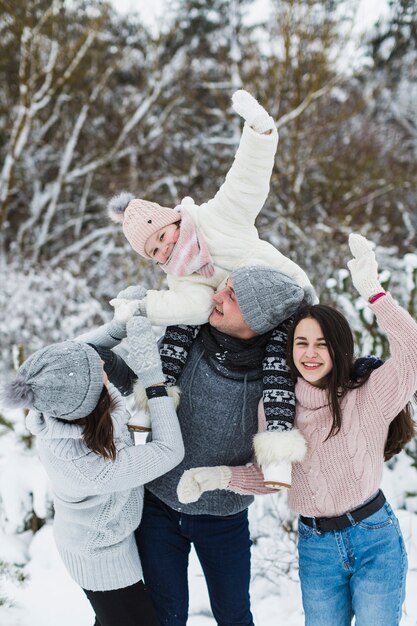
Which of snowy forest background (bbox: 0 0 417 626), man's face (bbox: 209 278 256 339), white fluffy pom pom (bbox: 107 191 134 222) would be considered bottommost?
man's face (bbox: 209 278 256 339)

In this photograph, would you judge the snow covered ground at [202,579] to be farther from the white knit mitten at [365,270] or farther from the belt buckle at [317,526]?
the white knit mitten at [365,270]

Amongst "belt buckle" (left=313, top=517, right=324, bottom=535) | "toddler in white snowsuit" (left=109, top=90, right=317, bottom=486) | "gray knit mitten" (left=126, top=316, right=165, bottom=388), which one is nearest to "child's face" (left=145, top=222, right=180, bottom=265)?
"toddler in white snowsuit" (left=109, top=90, right=317, bottom=486)

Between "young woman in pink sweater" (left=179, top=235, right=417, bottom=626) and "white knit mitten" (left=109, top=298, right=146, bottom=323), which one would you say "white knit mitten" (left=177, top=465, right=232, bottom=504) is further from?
"white knit mitten" (left=109, top=298, right=146, bottom=323)

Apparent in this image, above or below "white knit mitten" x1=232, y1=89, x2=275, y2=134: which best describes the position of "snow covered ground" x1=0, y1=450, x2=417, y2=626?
below

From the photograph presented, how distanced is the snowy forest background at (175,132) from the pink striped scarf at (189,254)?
12.4 feet

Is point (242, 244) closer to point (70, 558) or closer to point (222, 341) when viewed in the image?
point (222, 341)

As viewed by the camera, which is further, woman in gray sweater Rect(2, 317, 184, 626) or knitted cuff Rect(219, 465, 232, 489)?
knitted cuff Rect(219, 465, 232, 489)

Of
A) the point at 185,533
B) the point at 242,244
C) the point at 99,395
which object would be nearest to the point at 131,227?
the point at 242,244

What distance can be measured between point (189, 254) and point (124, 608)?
1.23 m

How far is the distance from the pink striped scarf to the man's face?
13cm

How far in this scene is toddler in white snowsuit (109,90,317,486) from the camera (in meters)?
1.87

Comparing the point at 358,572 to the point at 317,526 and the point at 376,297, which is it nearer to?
the point at 317,526

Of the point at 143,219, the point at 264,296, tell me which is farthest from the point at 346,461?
the point at 143,219

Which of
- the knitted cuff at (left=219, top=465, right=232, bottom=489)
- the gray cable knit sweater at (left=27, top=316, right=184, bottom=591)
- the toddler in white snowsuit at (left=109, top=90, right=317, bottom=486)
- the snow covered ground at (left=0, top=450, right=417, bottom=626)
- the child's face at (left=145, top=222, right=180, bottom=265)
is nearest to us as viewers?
the gray cable knit sweater at (left=27, top=316, right=184, bottom=591)
